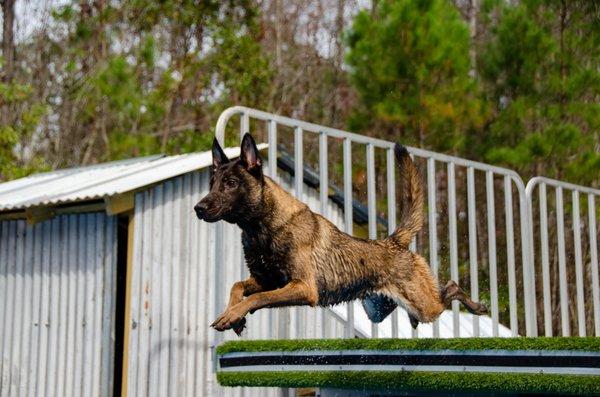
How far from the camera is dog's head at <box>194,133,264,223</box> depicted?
328cm

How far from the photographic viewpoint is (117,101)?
23.8 metres

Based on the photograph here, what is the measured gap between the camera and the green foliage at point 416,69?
17297mm

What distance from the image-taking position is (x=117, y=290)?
9.57 metres

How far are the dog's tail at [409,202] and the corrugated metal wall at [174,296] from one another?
432cm

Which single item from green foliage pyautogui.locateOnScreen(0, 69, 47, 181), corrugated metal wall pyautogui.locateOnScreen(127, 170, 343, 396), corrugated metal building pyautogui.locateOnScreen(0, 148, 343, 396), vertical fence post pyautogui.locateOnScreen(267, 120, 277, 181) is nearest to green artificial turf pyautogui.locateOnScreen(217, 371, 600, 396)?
vertical fence post pyautogui.locateOnScreen(267, 120, 277, 181)

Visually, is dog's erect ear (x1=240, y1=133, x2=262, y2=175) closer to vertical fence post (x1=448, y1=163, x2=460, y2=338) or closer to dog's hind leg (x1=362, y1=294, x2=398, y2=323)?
dog's hind leg (x1=362, y1=294, x2=398, y2=323)

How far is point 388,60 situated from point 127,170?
7.57 metres

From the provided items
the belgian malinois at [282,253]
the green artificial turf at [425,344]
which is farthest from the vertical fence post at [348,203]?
the belgian malinois at [282,253]

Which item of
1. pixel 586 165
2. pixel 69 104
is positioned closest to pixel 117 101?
pixel 69 104

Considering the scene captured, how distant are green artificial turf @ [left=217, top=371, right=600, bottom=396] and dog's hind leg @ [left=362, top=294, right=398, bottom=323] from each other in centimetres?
81

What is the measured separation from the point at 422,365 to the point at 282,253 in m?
1.56

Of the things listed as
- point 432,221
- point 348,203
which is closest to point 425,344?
point 348,203

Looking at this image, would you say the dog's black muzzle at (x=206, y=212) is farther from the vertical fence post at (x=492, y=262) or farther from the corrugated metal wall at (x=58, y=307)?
the corrugated metal wall at (x=58, y=307)

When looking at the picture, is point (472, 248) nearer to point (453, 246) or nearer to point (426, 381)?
point (453, 246)
